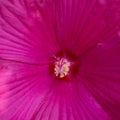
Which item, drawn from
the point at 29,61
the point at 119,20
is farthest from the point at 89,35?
the point at 29,61

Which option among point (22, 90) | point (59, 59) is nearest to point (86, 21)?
point (59, 59)

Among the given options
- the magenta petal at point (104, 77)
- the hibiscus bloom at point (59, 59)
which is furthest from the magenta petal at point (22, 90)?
the magenta petal at point (104, 77)

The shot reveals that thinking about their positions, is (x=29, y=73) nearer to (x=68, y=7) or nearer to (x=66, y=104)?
(x=66, y=104)

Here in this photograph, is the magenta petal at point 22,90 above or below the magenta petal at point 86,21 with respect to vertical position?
below

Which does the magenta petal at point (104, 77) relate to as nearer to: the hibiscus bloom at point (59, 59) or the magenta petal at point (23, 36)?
the hibiscus bloom at point (59, 59)

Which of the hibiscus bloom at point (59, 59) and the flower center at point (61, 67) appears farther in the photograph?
the flower center at point (61, 67)

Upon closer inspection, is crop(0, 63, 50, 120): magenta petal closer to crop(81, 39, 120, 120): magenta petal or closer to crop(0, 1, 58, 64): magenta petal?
crop(0, 1, 58, 64): magenta petal

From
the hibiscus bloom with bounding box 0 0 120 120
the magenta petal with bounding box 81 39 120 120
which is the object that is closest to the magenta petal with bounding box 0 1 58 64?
the hibiscus bloom with bounding box 0 0 120 120

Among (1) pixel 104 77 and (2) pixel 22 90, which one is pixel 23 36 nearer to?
(2) pixel 22 90
